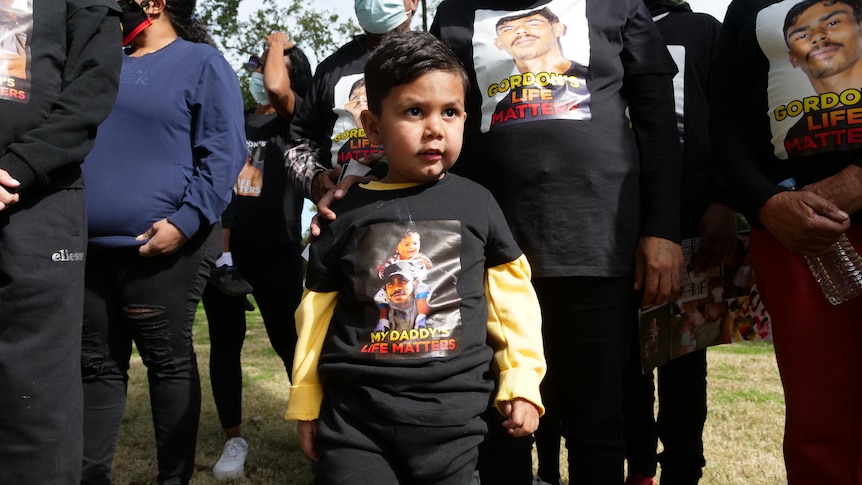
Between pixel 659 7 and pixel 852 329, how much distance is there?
169 centimetres

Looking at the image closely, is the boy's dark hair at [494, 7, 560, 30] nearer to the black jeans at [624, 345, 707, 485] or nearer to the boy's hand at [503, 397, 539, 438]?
the boy's hand at [503, 397, 539, 438]

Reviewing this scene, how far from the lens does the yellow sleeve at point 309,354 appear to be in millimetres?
1771

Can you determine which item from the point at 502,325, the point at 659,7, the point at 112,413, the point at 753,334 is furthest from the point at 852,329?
the point at 112,413

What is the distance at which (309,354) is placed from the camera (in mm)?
1810

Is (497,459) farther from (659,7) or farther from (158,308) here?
(659,7)

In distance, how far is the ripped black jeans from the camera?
7.98 feet

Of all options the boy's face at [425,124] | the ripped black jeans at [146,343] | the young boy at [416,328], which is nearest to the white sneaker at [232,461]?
the ripped black jeans at [146,343]

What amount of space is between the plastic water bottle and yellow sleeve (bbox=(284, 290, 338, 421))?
130 centimetres

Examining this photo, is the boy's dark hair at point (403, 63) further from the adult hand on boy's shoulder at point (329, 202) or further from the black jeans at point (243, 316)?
the black jeans at point (243, 316)

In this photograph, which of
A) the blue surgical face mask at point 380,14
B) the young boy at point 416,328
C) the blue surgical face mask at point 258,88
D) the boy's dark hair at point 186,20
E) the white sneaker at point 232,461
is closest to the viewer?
the young boy at point 416,328

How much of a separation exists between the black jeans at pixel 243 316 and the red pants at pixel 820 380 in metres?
2.48

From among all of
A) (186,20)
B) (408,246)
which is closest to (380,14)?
(186,20)

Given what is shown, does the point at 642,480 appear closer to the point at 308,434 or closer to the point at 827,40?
the point at 308,434

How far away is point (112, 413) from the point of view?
2.46 m
